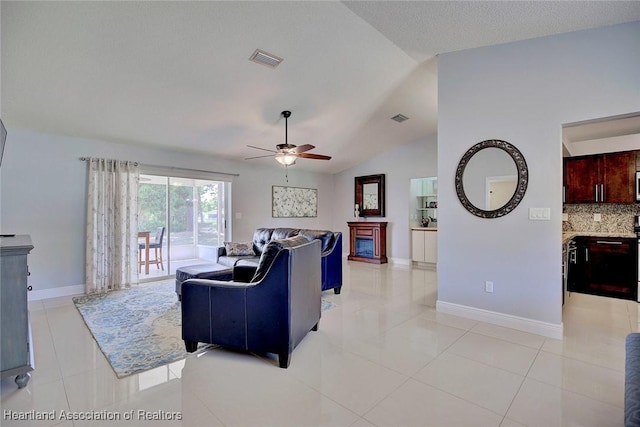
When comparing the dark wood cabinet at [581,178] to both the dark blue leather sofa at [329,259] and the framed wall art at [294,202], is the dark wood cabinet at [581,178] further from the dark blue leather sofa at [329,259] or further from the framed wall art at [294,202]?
the framed wall art at [294,202]

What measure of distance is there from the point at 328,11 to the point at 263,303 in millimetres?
2678

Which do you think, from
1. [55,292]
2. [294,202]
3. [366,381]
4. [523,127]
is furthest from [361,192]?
[55,292]

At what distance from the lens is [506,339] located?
2928 millimetres

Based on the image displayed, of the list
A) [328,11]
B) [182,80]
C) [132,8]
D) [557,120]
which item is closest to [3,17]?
[132,8]

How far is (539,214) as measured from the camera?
3064 millimetres

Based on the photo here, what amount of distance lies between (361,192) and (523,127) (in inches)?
193

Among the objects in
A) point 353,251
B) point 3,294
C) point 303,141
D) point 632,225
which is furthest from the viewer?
point 353,251

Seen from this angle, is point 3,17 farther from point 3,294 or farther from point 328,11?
point 328,11

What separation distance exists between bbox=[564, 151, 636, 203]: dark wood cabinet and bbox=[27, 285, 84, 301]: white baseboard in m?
7.63

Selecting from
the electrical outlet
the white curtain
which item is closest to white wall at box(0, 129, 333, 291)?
the white curtain

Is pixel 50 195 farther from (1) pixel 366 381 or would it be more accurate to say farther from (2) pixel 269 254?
(1) pixel 366 381

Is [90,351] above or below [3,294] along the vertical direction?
below

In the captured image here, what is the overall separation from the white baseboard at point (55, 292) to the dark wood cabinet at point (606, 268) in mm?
7249

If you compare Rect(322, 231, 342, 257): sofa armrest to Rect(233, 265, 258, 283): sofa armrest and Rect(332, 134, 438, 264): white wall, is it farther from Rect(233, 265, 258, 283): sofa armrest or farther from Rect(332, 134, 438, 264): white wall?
Rect(332, 134, 438, 264): white wall
